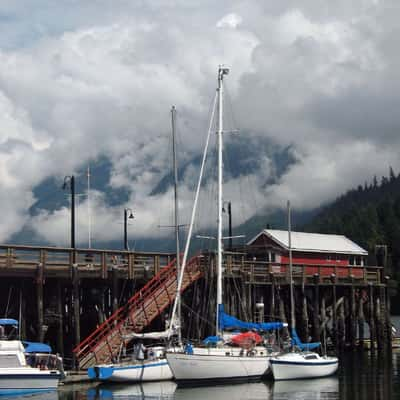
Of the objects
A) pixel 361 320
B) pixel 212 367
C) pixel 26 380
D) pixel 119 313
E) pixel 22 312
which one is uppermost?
pixel 22 312

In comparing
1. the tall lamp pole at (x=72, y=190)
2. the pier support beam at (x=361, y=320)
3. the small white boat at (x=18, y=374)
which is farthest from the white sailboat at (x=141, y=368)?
the pier support beam at (x=361, y=320)

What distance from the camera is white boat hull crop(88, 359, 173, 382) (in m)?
43.2

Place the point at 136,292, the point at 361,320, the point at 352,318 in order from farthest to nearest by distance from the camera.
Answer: the point at 361,320
the point at 352,318
the point at 136,292

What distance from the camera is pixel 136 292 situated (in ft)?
175

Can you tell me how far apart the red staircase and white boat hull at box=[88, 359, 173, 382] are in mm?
2682

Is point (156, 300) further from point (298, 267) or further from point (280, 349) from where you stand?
point (298, 267)

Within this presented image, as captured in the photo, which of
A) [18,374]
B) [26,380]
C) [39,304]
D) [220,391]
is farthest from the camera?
[39,304]

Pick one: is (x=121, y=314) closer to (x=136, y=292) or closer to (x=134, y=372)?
(x=136, y=292)

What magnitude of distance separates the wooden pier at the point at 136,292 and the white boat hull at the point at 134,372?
164 inches

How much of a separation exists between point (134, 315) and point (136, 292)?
360 centimetres

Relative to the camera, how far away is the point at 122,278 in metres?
51.5

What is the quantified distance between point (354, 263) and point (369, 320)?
11647mm

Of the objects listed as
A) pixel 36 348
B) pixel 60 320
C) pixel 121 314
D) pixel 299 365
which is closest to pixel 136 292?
pixel 121 314

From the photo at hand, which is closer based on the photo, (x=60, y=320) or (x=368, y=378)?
(x=60, y=320)
